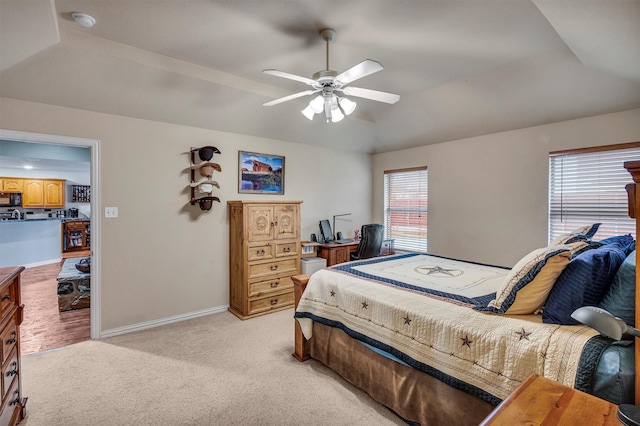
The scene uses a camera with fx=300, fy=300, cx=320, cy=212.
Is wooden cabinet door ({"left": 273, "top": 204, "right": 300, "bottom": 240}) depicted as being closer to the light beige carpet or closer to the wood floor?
the light beige carpet

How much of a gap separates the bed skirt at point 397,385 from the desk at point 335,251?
1.92 meters

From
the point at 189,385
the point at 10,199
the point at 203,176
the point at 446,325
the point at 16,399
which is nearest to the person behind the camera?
the point at 446,325

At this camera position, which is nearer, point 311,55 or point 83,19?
point 83,19

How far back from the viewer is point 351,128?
453 centimetres

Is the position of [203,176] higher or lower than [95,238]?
higher

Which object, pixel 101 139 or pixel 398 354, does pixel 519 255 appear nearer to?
pixel 398 354

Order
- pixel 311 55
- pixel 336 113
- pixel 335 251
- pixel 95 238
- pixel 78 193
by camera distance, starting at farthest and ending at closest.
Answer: pixel 78 193
pixel 335 251
pixel 95 238
pixel 311 55
pixel 336 113

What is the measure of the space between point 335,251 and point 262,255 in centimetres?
118

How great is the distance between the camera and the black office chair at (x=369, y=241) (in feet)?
13.6

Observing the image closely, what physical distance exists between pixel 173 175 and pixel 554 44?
386 cm

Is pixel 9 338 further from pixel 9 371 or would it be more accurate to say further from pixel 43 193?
pixel 43 193

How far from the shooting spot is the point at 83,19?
83.1 inches

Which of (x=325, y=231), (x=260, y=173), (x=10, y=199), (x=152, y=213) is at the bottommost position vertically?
(x=325, y=231)

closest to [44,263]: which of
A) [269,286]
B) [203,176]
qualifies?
[203,176]
